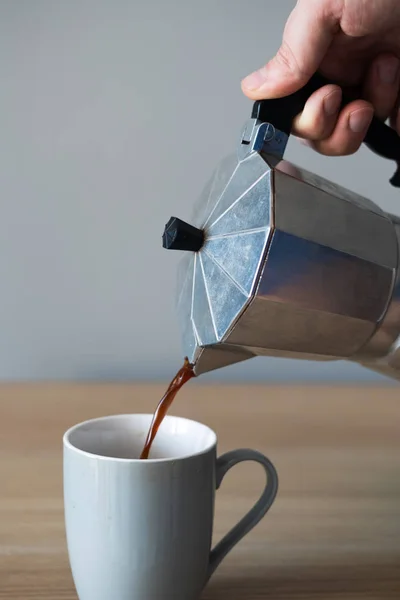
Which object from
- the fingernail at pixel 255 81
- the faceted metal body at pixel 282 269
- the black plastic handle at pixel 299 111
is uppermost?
the fingernail at pixel 255 81

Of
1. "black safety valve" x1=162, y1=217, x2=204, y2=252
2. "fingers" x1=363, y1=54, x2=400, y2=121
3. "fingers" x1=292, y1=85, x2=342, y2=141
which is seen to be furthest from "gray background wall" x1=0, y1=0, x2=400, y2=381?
"black safety valve" x1=162, y1=217, x2=204, y2=252

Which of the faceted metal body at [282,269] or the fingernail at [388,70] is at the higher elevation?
the fingernail at [388,70]

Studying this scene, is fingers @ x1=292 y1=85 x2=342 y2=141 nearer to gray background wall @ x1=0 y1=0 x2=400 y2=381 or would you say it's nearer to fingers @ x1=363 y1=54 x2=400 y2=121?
fingers @ x1=363 y1=54 x2=400 y2=121

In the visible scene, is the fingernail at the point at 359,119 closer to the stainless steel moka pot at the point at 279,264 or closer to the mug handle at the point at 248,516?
the stainless steel moka pot at the point at 279,264

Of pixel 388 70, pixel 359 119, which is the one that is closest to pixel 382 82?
pixel 388 70

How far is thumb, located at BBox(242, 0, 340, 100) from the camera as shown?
451 mm

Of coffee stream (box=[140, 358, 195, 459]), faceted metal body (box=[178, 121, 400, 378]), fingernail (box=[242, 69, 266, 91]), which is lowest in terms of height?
coffee stream (box=[140, 358, 195, 459])

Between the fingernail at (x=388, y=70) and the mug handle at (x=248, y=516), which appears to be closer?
the mug handle at (x=248, y=516)

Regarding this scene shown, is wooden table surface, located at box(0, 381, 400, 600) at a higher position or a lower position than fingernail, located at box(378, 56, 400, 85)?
lower

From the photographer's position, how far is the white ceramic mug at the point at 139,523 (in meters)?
0.37

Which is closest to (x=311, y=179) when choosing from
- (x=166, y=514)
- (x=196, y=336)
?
(x=196, y=336)

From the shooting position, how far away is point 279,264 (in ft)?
1.14

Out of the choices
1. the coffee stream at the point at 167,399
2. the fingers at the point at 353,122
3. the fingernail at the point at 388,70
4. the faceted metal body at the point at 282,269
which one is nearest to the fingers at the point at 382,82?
the fingernail at the point at 388,70

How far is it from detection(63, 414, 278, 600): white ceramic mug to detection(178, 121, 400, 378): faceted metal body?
71 mm
